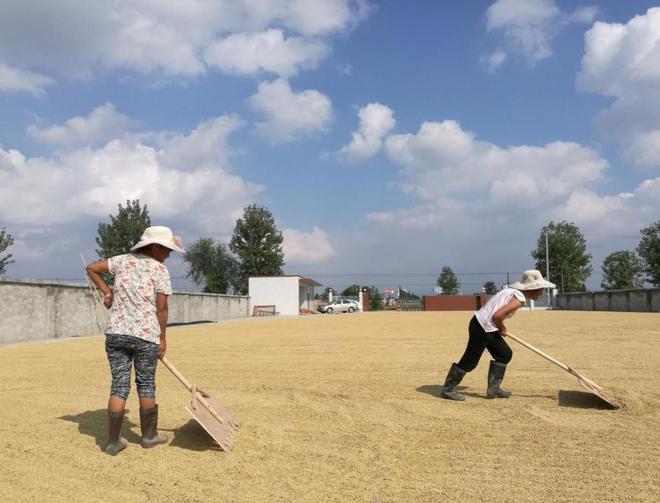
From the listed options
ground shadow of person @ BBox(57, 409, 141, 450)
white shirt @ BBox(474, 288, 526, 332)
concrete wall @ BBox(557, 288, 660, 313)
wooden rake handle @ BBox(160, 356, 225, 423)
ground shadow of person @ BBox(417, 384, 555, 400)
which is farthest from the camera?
concrete wall @ BBox(557, 288, 660, 313)

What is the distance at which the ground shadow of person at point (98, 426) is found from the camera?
15.1 feet

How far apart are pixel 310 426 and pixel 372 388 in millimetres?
2015

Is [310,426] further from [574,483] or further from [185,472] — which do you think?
[574,483]

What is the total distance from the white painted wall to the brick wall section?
18.1 m

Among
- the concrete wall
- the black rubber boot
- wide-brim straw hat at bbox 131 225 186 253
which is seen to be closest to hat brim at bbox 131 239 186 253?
wide-brim straw hat at bbox 131 225 186 253

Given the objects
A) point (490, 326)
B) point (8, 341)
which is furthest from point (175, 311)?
point (490, 326)

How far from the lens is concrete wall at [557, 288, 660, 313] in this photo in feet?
116

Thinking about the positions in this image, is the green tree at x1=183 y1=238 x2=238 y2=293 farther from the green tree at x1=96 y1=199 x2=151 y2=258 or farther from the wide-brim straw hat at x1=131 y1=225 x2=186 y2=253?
the wide-brim straw hat at x1=131 y1=225 x2=186 y2=253

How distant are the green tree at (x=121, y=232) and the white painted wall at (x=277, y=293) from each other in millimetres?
10976

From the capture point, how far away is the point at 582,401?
5.98m

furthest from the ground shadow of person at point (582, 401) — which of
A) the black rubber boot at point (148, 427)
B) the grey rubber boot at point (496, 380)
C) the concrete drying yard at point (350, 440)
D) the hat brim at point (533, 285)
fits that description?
the black rubber boot at point (148, 427)

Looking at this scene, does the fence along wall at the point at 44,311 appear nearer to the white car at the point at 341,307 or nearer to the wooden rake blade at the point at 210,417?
the wooden rake blade at the point at 210,417

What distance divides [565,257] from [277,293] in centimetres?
3653

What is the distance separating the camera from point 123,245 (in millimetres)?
41500
